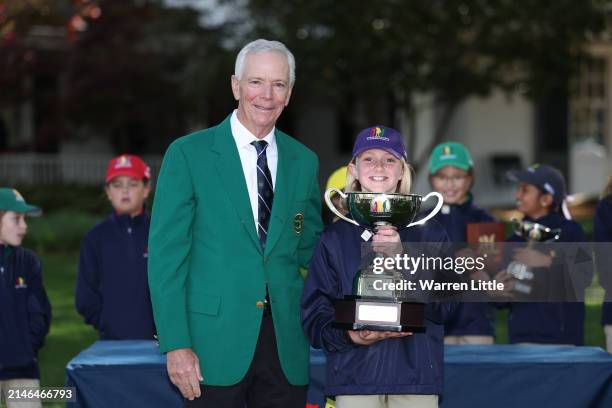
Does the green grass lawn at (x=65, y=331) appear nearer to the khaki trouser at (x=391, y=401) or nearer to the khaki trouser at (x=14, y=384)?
the khaki trouser at (x=14, y=384)

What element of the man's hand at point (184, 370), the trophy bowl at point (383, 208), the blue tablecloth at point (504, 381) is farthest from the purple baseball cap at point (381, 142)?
the blue tablecloth at point (504, 381)

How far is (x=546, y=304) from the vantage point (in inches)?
227

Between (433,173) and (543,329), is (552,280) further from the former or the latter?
(433,173)

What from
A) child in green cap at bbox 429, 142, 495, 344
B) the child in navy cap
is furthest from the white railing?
the child in navy cap

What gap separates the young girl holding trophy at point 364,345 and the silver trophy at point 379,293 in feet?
0.23

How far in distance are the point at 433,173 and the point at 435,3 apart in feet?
37.3

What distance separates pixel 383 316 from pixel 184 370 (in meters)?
0.75

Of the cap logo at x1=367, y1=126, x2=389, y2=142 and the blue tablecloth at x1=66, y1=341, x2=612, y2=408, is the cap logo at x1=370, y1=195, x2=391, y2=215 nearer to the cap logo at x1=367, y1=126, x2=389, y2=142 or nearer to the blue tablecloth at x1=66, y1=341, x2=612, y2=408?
the cap logo at x1=367, y1=126, x2=389, y2=142

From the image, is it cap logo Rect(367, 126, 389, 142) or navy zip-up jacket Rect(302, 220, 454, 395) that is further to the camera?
cap logo Rect(367, 126, 389, 142)

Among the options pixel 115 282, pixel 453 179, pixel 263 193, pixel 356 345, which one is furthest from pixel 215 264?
pixel 453 179

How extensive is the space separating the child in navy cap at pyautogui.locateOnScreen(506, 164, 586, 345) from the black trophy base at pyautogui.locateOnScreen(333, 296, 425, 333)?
8.27 ft

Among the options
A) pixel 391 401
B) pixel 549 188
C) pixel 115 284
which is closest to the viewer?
pixel 391 401

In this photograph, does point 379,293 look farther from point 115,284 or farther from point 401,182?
point 115,284

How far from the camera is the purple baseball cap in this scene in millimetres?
3738
